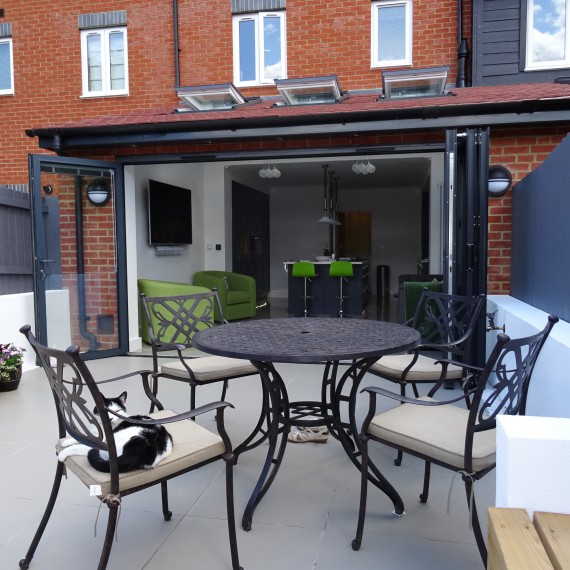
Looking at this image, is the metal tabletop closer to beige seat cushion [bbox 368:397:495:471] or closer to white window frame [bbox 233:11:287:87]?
beige seat cushion [bbox 368:397:495:471]

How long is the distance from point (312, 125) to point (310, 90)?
4.83ft

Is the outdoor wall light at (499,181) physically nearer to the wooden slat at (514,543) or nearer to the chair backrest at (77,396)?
the wooden slat at (514,543)

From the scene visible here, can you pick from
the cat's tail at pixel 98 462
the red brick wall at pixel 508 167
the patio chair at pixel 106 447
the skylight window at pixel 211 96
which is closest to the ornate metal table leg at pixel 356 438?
the patio chair at pixel 106 447

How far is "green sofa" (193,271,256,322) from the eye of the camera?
25.7ft

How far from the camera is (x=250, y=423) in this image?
3477mm

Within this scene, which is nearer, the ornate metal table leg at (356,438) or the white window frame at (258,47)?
the ornate metal table leg at (356,438)

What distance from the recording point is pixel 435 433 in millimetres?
2059

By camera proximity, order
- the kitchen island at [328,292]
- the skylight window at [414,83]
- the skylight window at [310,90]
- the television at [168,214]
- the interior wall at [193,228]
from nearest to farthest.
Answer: the skylight window at [414,83], the skylight window at [310,90], the interior wall at [193,228], the television at [168,214], the kitchen island at [328,292]

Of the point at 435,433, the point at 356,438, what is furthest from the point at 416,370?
the point at 435,433

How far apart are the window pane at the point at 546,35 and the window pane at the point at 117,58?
220 inches

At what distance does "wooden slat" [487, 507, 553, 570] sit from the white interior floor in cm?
68

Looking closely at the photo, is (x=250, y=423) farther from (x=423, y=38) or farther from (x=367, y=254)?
(x=367, y=254)

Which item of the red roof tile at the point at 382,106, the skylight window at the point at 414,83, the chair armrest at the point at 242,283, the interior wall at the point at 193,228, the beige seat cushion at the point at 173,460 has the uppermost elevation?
the skylight window at the point at 414,83

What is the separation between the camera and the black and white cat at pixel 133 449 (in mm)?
1785
